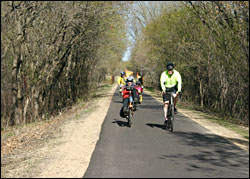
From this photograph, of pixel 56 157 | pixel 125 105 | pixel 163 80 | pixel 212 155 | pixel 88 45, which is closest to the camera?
pixel 212 155

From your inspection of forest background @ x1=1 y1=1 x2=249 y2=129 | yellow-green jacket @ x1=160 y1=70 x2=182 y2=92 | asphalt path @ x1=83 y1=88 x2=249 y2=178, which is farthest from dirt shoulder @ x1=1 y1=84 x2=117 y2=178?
forest background @ x1=1 y1=1 x2=249 y2=129

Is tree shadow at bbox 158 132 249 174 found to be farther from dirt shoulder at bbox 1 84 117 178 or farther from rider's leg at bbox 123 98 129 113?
rider's leg at bbox 123 98 129 113

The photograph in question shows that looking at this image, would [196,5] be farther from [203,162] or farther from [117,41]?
[117,41]

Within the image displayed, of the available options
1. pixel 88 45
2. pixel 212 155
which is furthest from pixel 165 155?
pixel 88 45

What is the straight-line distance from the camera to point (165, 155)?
808 centimetres

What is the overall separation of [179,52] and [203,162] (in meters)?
19.2

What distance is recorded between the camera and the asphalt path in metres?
6.61

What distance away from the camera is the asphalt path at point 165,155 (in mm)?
6605

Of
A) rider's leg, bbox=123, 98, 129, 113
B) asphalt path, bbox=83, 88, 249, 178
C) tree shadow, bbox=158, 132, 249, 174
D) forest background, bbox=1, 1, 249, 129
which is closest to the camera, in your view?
asphalt path, bbox=83, 88, 249, 178

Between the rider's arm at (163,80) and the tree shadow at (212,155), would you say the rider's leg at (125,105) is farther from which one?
the tree shadow at (212,155)

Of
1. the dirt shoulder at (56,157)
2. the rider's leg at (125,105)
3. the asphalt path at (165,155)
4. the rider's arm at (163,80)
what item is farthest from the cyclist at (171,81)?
the dirt shoulder at (56,157)

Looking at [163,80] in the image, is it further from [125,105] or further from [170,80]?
[125,105]

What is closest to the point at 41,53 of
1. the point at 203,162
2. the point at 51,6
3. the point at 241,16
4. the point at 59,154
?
the point at 51,6

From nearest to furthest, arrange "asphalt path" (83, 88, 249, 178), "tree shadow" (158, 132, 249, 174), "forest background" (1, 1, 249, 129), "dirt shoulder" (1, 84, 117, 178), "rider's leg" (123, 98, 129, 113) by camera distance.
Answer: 1. "asphalt path" (83, 88, 249, 178)
2. "dirt shoulder" (1, 84, 117, 178)
3. "tree shadow" (158, 132, 249, 174)
4. "rider's leg" (123, 98, 129, 113)
5. "forest background" (1, 1, 249, 129)
